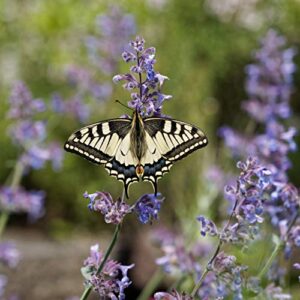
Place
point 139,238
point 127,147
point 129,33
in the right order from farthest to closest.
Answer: point 139,238
point 129,33
point 127,147

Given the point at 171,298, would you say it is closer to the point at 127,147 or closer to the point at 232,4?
the point at 127,147

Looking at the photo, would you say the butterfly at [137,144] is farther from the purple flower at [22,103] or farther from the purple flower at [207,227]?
the purple flower at [22,103]

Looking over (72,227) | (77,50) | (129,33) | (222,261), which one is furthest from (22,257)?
(222,261)

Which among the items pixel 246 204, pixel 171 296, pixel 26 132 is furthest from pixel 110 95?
pixel 171 296

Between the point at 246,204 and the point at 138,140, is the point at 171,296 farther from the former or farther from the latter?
the point at 138,140

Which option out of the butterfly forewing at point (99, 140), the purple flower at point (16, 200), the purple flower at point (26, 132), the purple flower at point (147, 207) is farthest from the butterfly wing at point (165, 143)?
the purple flower at point (16, 200)
